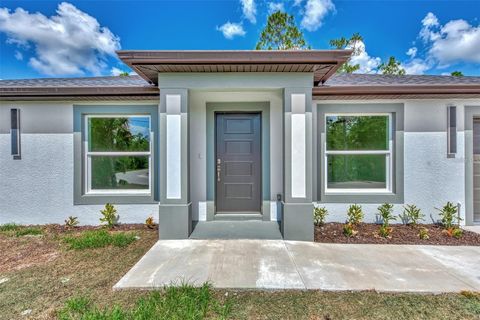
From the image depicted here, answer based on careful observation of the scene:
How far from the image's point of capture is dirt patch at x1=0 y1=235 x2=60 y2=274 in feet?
11.2

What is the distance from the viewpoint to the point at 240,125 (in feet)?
17.2

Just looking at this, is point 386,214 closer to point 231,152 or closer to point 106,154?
point 231,152

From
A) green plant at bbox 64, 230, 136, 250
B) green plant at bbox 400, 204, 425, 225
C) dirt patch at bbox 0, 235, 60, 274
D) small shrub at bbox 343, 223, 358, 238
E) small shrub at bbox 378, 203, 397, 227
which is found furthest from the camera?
green plant at bbox 400, 204, 425, 225

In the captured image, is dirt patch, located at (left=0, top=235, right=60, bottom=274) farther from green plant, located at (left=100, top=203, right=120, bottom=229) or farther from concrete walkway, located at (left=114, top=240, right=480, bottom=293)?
concrete walkway, located at (left=114, top=240, right=480, bottom=293)

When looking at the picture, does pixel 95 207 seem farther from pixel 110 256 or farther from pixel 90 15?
pixel 90 15

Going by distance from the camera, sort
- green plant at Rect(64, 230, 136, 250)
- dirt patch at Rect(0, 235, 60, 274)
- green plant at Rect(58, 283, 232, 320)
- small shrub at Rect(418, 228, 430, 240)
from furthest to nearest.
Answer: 1. small shrub at Rect(418, 228, 430, 240)
2. green plant at Rect(64, 230, 136, 250)
3. dirt patch at Rect(0, 235, 60, 274)
4. green plant at Rect(58, 283, 232, 320)

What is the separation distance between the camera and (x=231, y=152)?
5.24m

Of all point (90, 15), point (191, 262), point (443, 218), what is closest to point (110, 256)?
point (191, 262)

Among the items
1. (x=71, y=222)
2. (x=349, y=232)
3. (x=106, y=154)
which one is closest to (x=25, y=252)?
(x=71, y=222)

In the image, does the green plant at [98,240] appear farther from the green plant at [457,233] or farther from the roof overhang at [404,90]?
the green plant at [457,233]

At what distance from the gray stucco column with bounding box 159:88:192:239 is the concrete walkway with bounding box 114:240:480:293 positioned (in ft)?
0.97

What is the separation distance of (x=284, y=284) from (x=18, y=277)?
3421 millimetres

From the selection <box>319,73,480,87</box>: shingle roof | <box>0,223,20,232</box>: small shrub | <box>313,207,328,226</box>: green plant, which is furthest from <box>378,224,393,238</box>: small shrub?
<box>0,223,20,232</box>: small shrub

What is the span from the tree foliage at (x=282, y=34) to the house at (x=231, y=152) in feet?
32.7
